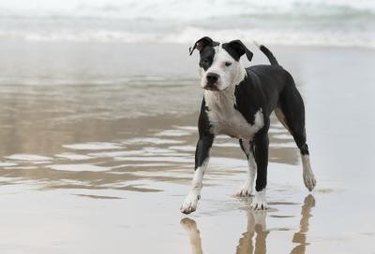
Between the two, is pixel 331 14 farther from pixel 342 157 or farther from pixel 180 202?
pixel 180 202

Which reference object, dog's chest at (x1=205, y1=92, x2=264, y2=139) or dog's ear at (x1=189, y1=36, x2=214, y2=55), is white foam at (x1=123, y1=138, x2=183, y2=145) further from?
dog's ear at (x1=189, y1=36, x2=214, y2=55)

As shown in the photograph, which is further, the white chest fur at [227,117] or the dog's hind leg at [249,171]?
the dog's hind leg at [249,171]

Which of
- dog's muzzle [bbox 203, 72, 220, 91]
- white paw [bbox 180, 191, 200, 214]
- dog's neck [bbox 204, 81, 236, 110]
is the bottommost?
white paw [bbox 180, 191, 200, 214]

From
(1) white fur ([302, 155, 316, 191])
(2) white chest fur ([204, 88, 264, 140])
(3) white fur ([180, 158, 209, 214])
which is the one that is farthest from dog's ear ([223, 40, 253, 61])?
(1) white fur ([302, 155, 316, 191])

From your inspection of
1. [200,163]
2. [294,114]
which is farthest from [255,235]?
[294,114]

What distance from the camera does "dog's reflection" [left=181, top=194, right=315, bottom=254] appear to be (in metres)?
4.49

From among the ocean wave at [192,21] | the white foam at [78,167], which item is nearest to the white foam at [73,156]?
the white foam at [78,167]

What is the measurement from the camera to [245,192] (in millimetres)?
5977

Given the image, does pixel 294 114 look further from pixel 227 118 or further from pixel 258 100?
pixel 227 118

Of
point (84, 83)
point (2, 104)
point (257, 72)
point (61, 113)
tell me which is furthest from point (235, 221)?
point (84, 83)

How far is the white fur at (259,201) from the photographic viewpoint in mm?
5509

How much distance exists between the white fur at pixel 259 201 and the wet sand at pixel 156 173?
8cm

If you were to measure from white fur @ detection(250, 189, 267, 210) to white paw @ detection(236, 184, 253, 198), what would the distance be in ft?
1.08

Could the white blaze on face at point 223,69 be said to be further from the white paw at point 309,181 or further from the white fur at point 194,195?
the white paw at point 309,181
